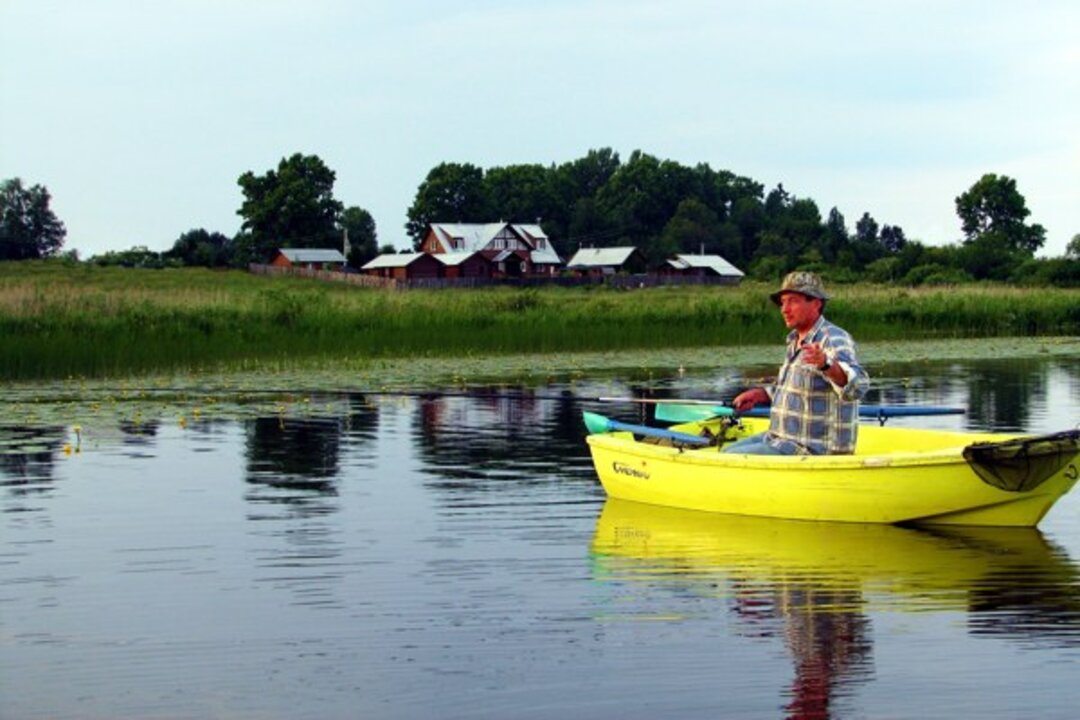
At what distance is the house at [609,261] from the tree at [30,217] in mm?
36839

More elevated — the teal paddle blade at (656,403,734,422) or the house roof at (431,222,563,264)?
the house roof at (431,222,563,264)

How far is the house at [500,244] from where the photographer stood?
4035 inches

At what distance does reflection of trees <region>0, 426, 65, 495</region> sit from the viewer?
15422mm

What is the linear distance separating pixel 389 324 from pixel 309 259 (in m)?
67.3

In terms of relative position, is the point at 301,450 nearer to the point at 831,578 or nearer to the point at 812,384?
the point at 812,384

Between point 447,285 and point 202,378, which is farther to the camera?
point 447,285

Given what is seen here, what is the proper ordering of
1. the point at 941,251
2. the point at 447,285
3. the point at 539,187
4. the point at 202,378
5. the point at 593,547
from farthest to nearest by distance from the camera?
the point at 539,187
the point at 941,251
the point at 447,285
the point at 202,378
the point at 593,547

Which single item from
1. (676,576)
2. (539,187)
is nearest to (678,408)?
(676,576)

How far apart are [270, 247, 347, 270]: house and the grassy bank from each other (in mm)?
55255

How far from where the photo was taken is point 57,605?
9828 mm

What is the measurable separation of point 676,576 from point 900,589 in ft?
4.47

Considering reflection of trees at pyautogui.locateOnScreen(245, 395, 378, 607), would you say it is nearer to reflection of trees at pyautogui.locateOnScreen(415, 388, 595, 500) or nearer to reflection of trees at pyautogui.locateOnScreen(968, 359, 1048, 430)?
reflection of trees at pyautogui.locateOnScreen(415, 388, 595, 500)

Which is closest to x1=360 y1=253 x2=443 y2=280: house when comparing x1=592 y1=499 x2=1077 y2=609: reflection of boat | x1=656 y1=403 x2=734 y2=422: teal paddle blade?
x1=656 y1=403 x2=734 y2=422: teal paddle blade

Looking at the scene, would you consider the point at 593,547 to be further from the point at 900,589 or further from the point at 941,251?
the point at 941,251
